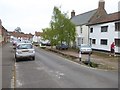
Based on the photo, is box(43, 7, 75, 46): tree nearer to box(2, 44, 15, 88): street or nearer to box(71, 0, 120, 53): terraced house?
box(71, 0, 120, 53): terraced house

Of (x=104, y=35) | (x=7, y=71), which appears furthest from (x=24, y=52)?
(x=104, y=35)

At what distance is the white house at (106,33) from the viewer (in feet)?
131

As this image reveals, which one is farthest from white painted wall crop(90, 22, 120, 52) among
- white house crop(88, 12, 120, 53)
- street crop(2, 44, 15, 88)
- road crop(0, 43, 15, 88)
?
street crop(2, 44, 15, 88)

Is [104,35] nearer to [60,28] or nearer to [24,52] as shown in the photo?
[60,28]

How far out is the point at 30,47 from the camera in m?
25.4

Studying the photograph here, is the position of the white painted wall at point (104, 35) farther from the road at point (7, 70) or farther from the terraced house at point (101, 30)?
the road at point (7, 70)

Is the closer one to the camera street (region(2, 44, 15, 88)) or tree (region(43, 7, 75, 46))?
street (region(2, 44, 15, 88))

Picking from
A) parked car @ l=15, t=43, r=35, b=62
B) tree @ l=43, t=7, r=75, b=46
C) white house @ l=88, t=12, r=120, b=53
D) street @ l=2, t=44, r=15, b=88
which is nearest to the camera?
street @ l=2, t=44, r=15, b=88

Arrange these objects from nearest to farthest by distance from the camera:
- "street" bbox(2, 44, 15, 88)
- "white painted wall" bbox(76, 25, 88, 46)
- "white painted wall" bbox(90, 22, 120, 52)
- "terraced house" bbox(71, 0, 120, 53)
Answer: "street" bbox(2, 44, 15, 88) → "terraced house" bbox(71, 0, 120, 53) → "white painted wall" bbox(90, 22, 120, 52) → "white painted wall" bbox(76, 25, 88, 46)

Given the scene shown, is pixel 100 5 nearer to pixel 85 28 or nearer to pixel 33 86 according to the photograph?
pixel 85 28

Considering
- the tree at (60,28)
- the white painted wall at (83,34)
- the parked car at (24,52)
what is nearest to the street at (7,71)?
the parked car at (24,52)

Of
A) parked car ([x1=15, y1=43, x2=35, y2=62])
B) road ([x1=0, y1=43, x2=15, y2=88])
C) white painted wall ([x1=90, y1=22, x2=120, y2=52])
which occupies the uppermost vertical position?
white painted wall ([x1=90, y1=22, x2=120, y2=52])

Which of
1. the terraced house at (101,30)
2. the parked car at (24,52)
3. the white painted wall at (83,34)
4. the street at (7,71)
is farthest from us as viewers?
the white painted wall at (83,34)

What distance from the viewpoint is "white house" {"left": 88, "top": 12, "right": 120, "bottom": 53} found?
40.0 metres
